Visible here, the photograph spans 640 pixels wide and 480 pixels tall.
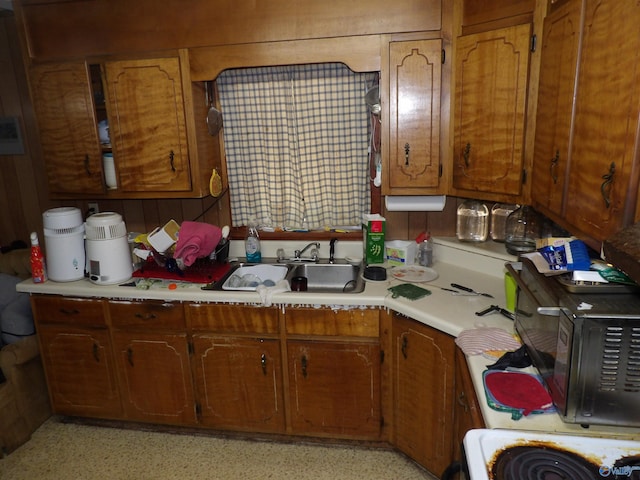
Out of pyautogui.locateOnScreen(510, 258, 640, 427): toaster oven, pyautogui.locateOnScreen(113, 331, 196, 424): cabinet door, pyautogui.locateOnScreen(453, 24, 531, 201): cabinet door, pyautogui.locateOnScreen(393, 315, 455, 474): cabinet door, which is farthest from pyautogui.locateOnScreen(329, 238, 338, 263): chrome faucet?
pyautogui.locateOnScreen(510, 258, 640, 427): toaster oven

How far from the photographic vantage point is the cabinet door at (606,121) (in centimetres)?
113

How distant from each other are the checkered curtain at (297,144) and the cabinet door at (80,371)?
3.50ft

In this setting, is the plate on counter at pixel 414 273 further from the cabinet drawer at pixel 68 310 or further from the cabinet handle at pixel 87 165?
the cabinet handle at pixel 87 165

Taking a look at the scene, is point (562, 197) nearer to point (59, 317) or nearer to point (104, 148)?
point (104, 148)

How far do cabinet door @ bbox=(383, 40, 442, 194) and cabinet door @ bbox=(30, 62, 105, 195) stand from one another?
5.23ft

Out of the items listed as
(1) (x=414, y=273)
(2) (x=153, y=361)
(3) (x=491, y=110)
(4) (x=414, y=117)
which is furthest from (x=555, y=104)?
(2) (x=153, y=361)

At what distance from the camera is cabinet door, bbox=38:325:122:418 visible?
2467 mm

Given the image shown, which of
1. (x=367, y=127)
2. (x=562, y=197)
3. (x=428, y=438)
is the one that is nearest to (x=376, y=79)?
(x=367, y=127)

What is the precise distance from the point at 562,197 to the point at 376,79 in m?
1.28

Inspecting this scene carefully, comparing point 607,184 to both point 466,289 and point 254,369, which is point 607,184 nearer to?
point 466,289

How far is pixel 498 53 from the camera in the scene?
1.93 metres

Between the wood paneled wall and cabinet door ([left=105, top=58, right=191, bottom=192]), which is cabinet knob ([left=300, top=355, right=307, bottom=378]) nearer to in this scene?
the wood paneled wall

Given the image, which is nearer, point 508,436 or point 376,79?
point 508,436

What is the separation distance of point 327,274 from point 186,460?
122cm
